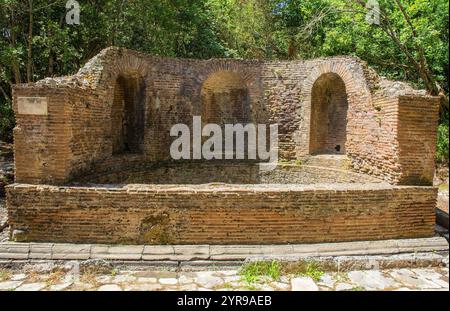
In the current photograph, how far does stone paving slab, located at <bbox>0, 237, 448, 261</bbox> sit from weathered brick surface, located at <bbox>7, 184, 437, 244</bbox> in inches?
5.6

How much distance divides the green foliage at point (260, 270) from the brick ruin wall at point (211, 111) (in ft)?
9.69

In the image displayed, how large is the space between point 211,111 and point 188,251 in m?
6.68

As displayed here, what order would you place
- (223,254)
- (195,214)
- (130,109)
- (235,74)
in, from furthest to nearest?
(235,74)
(130,109)
(195,214)
(223,254)

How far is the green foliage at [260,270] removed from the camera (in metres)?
4.86

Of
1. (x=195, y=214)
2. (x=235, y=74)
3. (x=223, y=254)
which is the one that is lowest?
(x=223, y=254)

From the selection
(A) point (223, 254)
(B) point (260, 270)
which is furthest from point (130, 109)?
(B) point (260, 270)

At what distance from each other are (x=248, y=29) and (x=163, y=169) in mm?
10653

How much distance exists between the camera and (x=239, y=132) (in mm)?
11008

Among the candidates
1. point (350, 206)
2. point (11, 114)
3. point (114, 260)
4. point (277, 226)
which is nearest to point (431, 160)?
point (350, 206)

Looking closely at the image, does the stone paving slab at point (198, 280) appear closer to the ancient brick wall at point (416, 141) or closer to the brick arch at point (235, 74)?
the ancient brick wall at point (416, 141)

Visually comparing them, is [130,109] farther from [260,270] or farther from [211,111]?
[260,270]

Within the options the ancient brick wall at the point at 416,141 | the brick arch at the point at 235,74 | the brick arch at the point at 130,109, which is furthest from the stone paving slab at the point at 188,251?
the brick arch at the point at 235,74

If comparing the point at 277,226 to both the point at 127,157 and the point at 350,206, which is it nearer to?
the point at 350,206

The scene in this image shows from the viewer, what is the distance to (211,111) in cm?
1119
